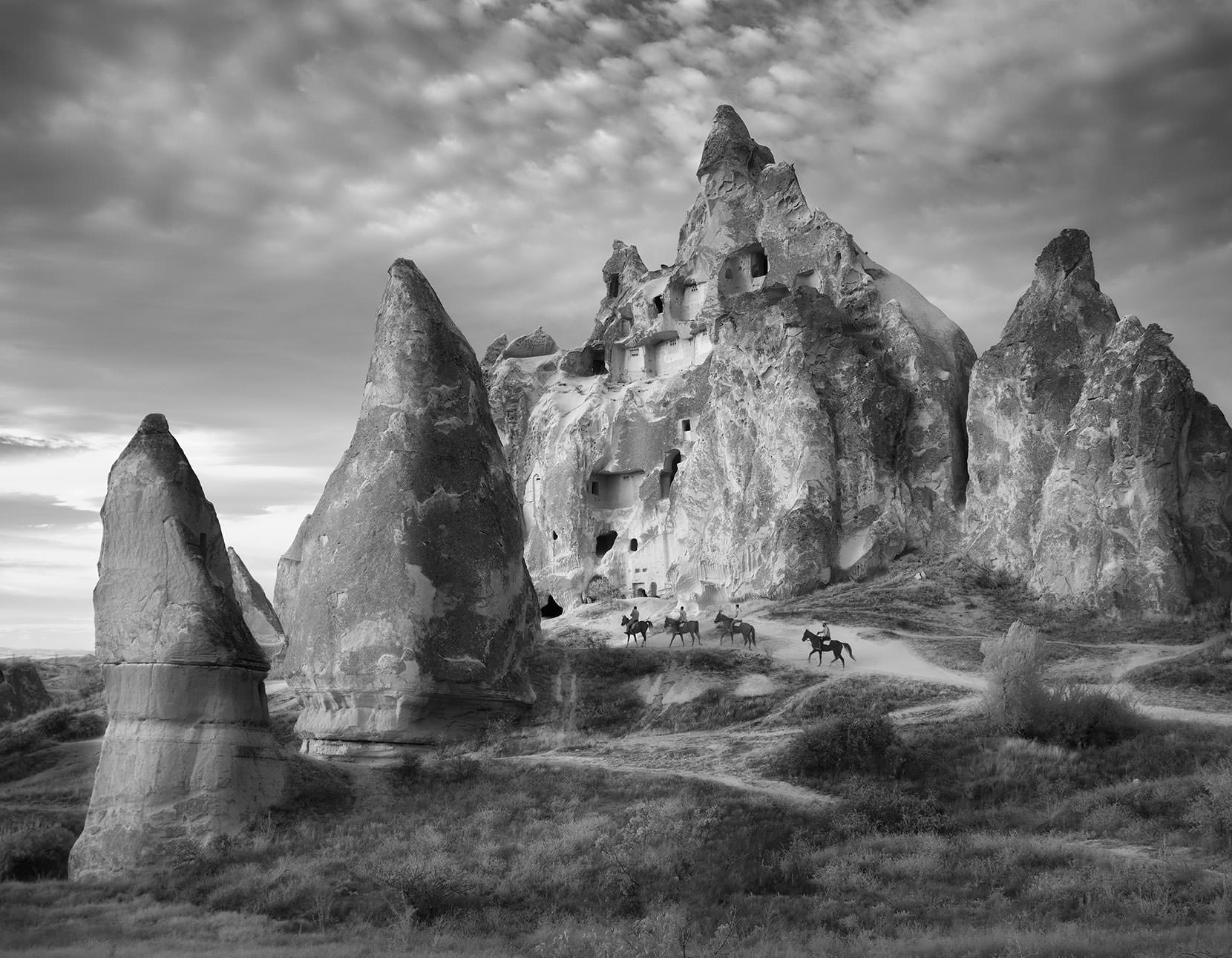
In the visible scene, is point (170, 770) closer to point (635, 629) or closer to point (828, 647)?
point (828, 647)

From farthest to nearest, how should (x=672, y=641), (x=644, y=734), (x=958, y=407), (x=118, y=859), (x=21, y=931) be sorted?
(x=958, y=407) < (x=672, y=641) < (x=644, y=734) < (x=118, y=859) < (x=21, y=931)

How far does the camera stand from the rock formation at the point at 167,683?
1433 centimetres

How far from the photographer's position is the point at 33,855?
1452 cm

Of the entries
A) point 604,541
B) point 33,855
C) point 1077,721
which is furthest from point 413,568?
point 604,541

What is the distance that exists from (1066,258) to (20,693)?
107ft

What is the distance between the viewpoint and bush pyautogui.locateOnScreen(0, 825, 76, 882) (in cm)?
1420

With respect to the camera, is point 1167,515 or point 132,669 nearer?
point 132,669

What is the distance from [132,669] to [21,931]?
13.7ft

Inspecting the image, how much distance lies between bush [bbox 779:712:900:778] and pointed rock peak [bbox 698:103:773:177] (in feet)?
117

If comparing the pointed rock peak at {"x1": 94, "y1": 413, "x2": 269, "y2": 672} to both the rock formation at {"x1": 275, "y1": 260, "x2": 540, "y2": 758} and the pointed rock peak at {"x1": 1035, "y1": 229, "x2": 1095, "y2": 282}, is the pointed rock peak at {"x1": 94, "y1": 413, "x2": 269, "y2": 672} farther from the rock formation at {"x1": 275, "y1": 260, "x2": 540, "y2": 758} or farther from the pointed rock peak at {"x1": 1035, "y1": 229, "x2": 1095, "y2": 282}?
the pointed rock peak at {"x1": 1035, "y1": 229, "x2": 1095, "y2": 282}

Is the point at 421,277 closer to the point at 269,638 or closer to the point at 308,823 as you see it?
the point at 308,823

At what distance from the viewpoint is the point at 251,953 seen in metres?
10.3

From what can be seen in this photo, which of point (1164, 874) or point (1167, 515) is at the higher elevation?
point (1167, 515)

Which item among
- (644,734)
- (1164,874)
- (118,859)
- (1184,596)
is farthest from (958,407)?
(118,859)
